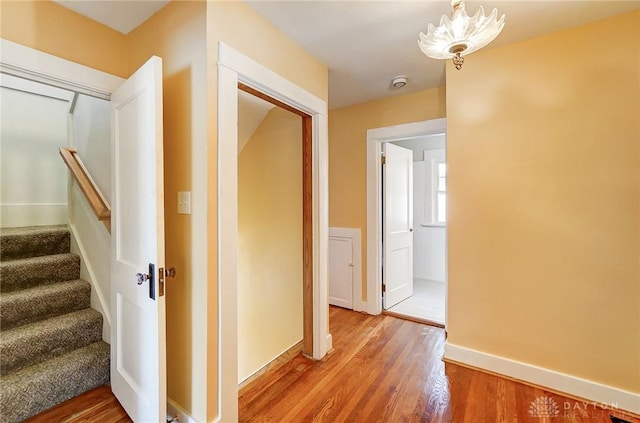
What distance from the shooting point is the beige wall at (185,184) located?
138 cm

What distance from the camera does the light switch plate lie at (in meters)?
1.44

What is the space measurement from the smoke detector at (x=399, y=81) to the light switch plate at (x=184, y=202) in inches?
79.5

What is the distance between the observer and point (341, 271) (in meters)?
3.26

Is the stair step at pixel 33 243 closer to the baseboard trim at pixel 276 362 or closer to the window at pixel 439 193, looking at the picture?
the baseboard trim at pixel 276 362

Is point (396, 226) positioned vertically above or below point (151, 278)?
above

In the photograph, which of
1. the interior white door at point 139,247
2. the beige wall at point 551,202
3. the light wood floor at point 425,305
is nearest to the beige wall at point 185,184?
the interior white door at point 139,247

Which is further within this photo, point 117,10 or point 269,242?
point 269,242

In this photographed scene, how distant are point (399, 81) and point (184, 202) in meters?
2.09

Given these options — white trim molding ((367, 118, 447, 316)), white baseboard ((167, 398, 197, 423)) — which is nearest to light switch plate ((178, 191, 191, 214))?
white baseboard ((167, 398, 197, 423))

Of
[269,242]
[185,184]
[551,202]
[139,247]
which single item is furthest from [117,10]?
[551,202]

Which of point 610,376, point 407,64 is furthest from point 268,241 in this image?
point 610,376

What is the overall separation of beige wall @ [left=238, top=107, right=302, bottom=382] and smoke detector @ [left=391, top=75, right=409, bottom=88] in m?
0.97

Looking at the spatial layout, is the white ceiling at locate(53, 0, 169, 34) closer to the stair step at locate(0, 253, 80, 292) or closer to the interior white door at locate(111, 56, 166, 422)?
the interior white door at locate(111, 56, 166, 422)

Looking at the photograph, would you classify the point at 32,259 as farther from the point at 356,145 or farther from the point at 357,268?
the point at 356,145
